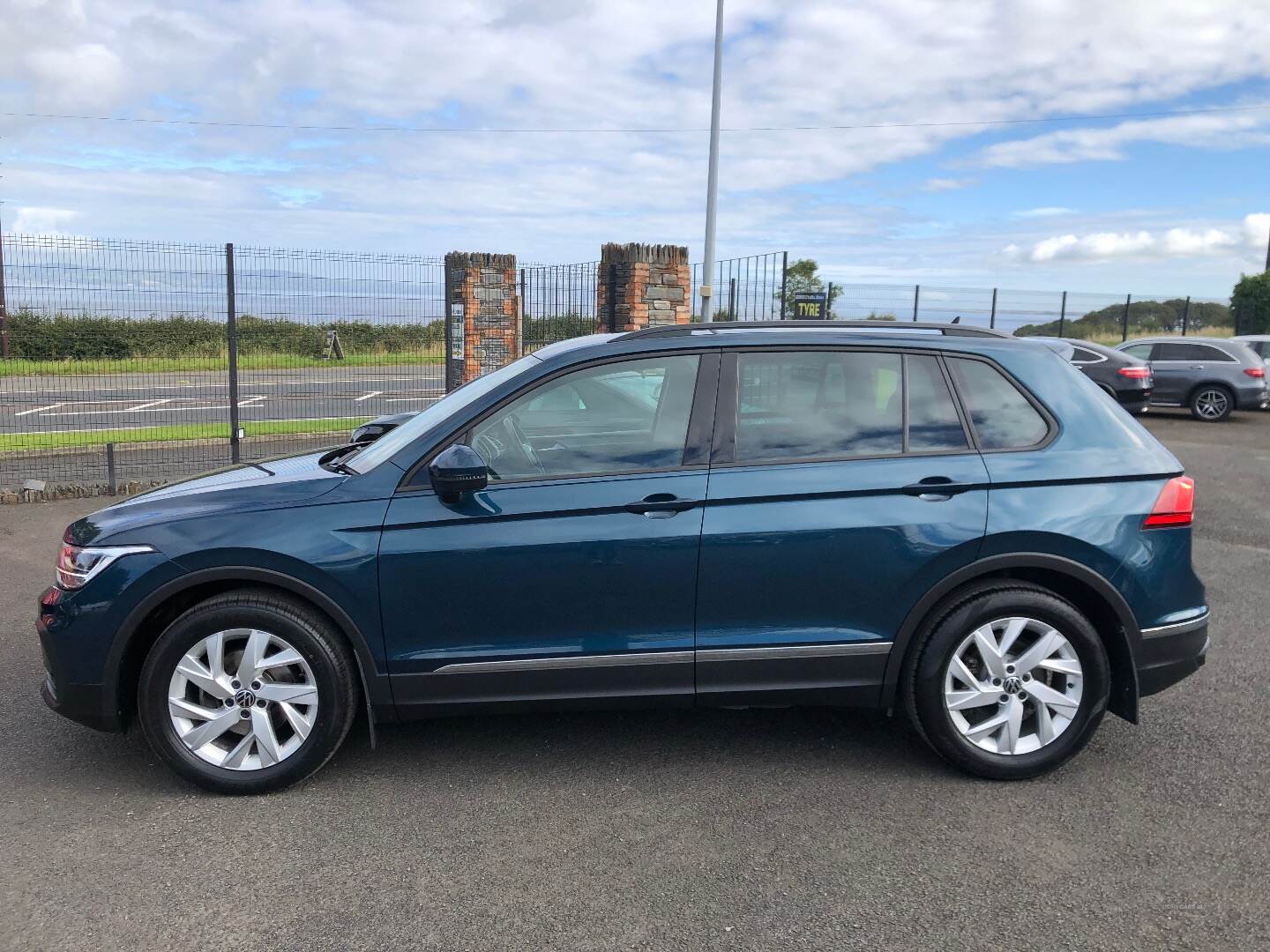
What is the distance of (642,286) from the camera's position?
41.3 ft

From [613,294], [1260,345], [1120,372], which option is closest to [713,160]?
[613,294]

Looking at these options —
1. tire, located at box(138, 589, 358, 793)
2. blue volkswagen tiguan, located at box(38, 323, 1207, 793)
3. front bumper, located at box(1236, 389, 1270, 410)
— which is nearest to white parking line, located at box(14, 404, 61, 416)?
blue volkswagen tiguan, located at box(38, 323, 1207, 793)

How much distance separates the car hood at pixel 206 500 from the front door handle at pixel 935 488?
2.10m

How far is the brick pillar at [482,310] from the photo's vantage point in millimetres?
12148

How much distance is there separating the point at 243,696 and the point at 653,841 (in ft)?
5.05

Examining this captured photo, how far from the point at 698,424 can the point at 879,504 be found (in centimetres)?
72

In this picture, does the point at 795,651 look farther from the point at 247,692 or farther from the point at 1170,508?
the point at 247,692

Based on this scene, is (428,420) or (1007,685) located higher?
(428,420)

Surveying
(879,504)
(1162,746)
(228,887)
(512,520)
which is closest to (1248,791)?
(1162,746)

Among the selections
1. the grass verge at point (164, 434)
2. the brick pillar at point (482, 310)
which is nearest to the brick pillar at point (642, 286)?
the brick pillar at point (482, 310)

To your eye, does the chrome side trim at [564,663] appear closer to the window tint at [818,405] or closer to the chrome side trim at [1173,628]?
A: the window tint at [818,405]

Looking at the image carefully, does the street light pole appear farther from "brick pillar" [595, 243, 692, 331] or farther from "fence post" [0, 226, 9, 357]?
"fence post" [0, 226, 9, 357]

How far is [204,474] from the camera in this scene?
435 cm

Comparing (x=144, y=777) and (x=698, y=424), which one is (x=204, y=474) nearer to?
(x=144, y=777)
